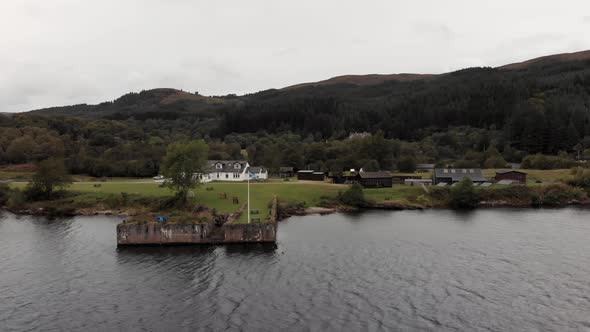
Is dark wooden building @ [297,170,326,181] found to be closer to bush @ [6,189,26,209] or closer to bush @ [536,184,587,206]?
bush @ [536,184,587,206]

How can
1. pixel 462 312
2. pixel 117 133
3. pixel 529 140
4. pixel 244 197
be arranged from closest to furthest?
pixel 462 312, pixel 244 197, pixel 529 140, pixel 117 133

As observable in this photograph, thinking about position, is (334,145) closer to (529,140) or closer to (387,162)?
(387,162)

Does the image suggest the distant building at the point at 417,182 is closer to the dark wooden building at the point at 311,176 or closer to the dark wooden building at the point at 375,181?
the dark wooden building at the point at 375,181

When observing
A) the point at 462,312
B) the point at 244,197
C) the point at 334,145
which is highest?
the point at 334,145

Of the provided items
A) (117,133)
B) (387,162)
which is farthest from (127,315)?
(117,133)

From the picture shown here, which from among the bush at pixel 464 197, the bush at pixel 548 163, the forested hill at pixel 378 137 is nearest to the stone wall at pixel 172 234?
the bush at pixel 464 197
